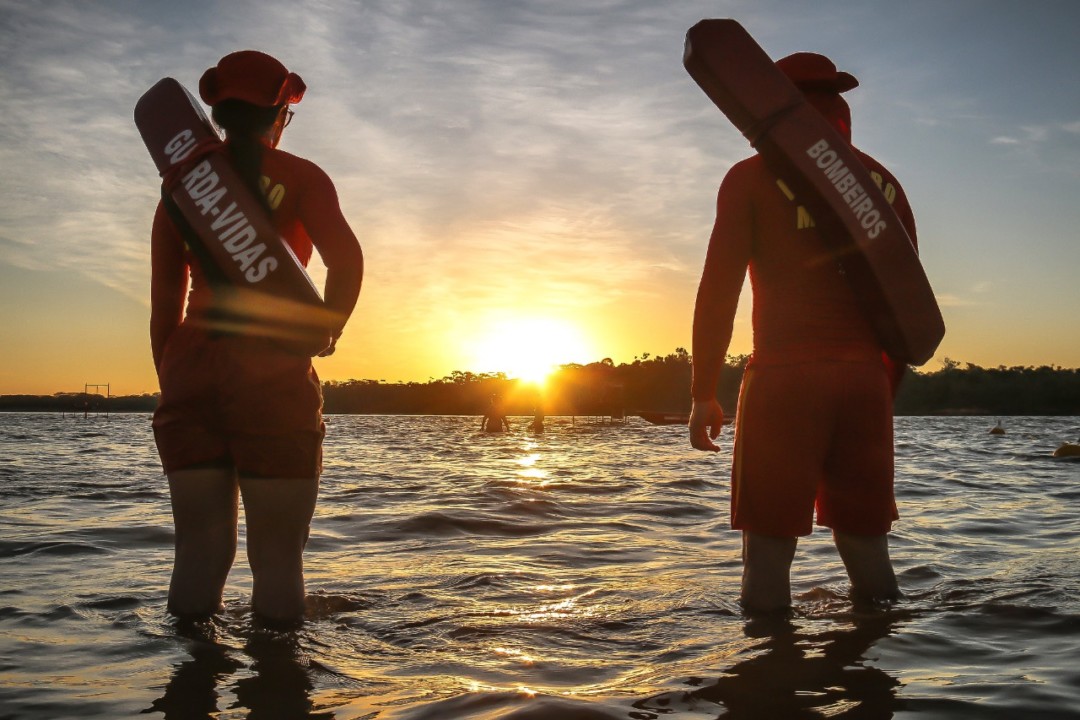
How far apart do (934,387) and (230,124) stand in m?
109

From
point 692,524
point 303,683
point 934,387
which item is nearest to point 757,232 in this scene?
point 303,683

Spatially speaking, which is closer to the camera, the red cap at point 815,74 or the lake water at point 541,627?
the lake water at point 541,627

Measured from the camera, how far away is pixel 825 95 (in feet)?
10.6

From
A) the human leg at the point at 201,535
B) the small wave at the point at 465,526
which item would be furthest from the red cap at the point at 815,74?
the small wave at the point at 465,526

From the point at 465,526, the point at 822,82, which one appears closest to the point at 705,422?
the point at 822,82

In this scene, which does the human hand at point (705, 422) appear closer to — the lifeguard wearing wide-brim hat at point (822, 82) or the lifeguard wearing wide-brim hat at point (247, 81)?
the lifeguard wearing wide-brim hat at point (822, 82)

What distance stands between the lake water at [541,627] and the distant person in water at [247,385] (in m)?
0.29

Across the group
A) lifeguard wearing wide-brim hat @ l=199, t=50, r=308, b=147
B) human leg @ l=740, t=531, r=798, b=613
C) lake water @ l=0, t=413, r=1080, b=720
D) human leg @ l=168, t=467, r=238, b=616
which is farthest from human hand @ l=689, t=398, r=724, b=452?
lifeguard wearing wide-brim hat @ l=199, t=50, r=308, b=147

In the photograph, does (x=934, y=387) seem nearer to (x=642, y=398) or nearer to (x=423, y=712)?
(x=642, y=398)

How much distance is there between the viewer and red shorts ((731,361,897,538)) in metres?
2.91

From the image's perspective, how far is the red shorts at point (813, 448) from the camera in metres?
2.91

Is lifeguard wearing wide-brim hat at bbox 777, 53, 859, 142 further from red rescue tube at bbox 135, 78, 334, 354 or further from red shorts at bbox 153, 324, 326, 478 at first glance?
red shorts at bbox 153, 324, 326, 478

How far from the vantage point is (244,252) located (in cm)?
263

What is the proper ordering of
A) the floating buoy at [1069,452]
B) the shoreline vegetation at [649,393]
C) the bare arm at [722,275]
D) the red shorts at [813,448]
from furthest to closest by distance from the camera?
1. the shoreline vegetation at [649,393]
2. the floating buoy at [1069,452]
3. the bare arm at [722,275]
4. the red shorts at [813,448]
